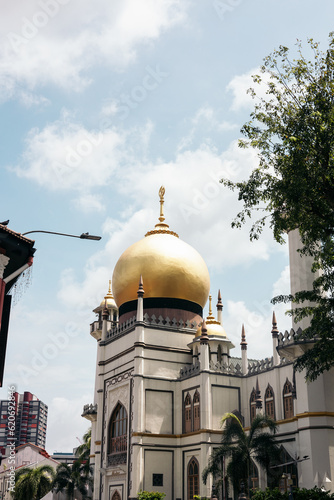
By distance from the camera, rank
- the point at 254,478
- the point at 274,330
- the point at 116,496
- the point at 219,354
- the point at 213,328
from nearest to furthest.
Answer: the point at 254,478 < the point at 274,330 < the point at 116,496 < the point at 219,354 < the point at 213,328

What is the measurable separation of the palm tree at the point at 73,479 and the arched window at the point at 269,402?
1499 cm

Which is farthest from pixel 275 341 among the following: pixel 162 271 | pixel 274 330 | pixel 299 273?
pixel 162 271

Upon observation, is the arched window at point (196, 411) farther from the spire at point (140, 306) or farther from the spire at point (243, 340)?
the spire at point (140, 306)

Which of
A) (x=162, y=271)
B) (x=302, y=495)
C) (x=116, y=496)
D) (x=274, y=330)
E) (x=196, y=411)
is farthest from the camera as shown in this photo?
(x=162, y=271)

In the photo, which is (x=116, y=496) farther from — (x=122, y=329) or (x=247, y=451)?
(x=247, y=451)

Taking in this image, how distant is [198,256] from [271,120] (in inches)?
773

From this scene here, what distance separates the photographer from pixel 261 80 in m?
18.9

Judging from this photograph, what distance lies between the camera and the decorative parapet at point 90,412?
135 feet

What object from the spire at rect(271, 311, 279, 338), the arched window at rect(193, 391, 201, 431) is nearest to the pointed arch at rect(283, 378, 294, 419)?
the spire at rect(271, 311, 279, 338)

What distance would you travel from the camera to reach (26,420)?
132m

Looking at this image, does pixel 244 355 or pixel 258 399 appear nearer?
pixel 258 399

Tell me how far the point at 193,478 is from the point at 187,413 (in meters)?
3.37

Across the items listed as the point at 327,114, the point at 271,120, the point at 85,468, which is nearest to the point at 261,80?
the point at 271,120

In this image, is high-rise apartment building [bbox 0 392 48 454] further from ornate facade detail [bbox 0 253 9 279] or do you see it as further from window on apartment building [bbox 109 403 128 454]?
ornate facade detail [bbox 0 253 9 279]
